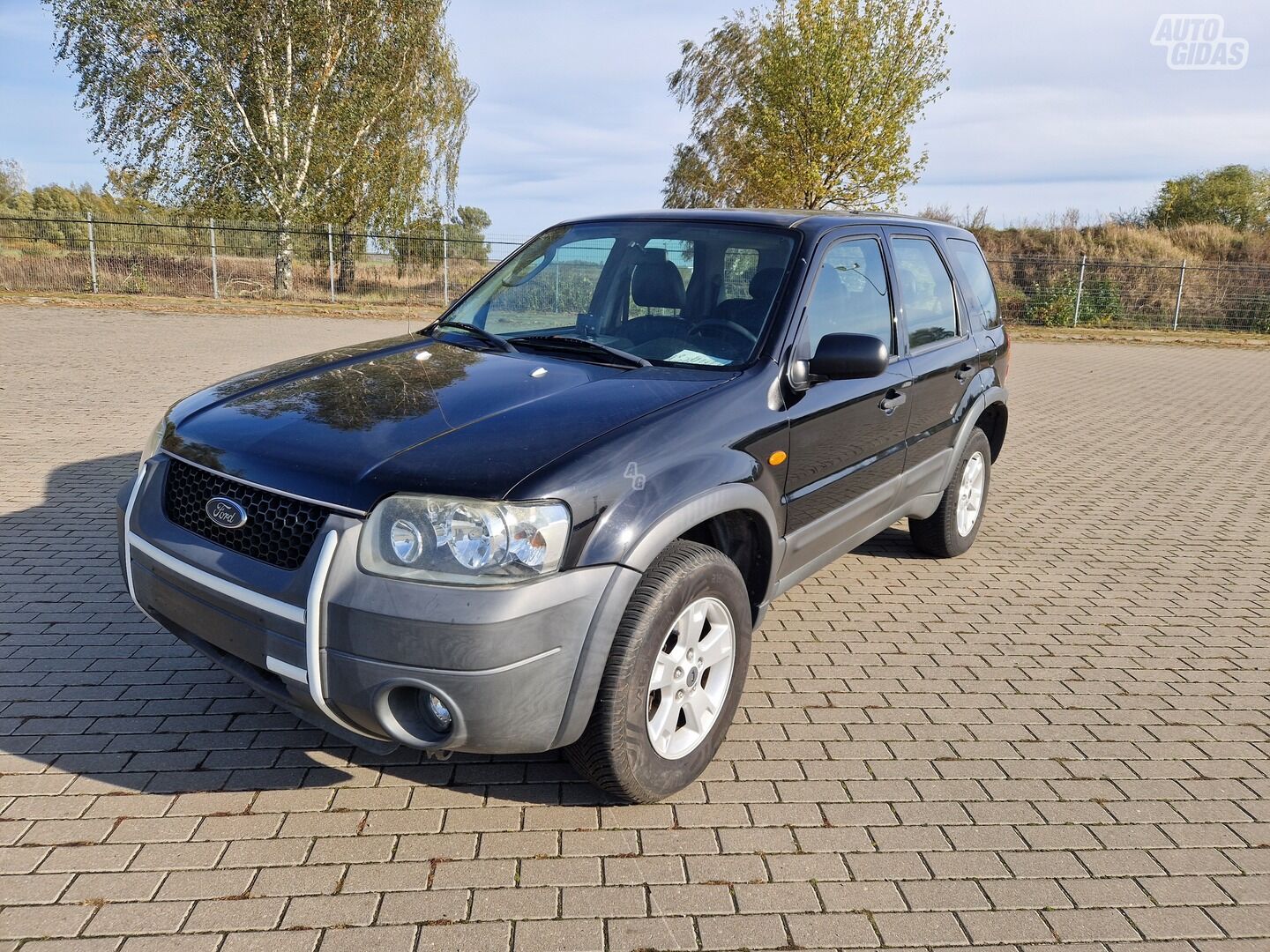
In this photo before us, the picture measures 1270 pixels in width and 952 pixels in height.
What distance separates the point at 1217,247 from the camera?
32.0m

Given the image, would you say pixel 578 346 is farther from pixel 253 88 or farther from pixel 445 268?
pixel 253 88

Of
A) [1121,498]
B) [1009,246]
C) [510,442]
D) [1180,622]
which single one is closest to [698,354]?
[510,442]

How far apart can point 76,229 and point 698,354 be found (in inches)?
974

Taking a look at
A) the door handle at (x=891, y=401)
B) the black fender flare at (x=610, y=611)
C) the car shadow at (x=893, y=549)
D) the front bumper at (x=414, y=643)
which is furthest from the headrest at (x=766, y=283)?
the car shadow at (x=893, y=549)

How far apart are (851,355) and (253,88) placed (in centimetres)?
2624

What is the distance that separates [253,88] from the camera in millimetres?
24891

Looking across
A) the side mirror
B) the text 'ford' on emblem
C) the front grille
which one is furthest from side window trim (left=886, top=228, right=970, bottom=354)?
the text 'ford' on emblem

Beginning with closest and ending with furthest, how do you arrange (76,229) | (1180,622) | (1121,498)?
(1180,622) → (1121,498) → (76,229)

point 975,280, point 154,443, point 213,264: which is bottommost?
point 154,443

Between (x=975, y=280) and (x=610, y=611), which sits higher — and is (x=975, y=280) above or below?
above

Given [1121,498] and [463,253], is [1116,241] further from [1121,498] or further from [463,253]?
[1121,498]

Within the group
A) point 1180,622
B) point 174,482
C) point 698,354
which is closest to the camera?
point 174,482

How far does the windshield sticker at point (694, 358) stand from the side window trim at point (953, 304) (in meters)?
1.38

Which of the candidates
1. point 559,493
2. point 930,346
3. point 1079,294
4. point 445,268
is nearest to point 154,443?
point 559,493
